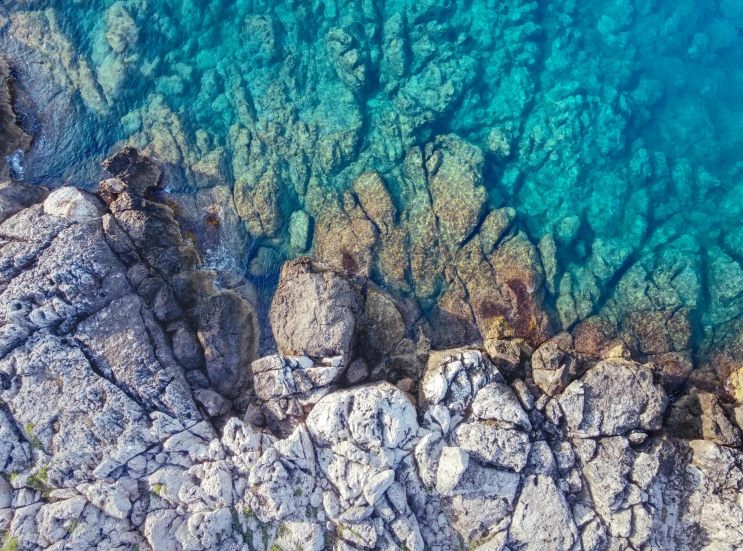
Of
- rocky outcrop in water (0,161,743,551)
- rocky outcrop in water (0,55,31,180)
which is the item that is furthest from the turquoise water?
rocky outcrop in water (0,161,743,551)

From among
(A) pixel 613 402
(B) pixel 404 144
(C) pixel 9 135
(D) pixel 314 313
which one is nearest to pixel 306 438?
(D) pixel 314 313

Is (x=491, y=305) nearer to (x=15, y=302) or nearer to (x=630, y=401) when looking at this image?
(x=630, y=401)

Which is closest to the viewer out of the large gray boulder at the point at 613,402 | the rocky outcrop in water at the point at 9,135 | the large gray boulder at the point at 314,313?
the large gray boulder at the point at 613,402

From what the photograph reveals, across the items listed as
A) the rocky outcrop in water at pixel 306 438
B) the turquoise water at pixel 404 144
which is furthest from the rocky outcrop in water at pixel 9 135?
the rocky outcrop in water at pixel 306 438

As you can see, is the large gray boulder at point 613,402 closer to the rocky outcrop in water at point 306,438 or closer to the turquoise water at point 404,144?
the rocky outcrop in water at point 306,438

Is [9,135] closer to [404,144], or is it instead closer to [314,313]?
[314,313]
